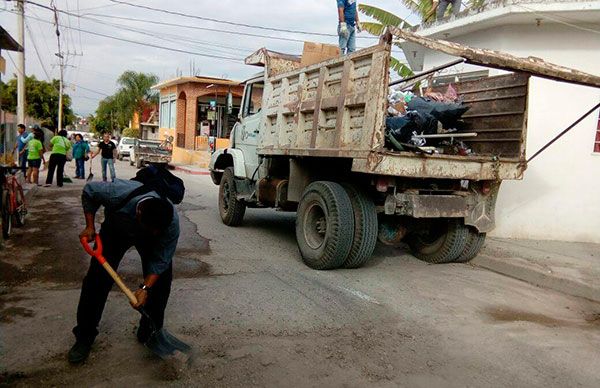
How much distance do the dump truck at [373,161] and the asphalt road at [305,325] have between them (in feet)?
1.43

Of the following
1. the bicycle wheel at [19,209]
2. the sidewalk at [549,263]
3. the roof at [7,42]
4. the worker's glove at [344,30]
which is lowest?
the sidewalk at [549,263]

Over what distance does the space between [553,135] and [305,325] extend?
622 centimetres

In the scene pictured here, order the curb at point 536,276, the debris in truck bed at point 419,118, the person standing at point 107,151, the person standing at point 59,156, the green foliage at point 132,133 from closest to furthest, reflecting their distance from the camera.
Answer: the curb at point 536,276 → the debris in truck bed at point 419,118 → the person standing at point 59,156 → the person standing at point 107,151 → the green foliage at point 132,133

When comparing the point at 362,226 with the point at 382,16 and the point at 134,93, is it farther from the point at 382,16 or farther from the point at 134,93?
the point at 134,93

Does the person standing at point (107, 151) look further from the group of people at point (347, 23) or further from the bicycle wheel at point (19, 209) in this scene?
the group of people at point (347, 23)

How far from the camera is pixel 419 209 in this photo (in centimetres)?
555

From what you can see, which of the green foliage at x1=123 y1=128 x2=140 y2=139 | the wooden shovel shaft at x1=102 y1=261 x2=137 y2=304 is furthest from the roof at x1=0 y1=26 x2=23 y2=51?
the green foliage at x1=123 y1=128 x2=140 y2=139

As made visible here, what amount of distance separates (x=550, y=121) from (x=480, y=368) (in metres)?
6.09

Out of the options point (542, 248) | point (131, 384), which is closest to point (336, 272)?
point (131, 384)

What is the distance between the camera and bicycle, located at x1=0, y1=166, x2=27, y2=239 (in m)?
6.47

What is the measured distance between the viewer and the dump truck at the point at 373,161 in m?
5.22

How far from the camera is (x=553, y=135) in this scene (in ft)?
27.2

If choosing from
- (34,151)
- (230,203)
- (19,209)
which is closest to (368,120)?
(230,203)

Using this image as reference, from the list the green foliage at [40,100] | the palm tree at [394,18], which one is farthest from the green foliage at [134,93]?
the palm tree at [394,18]
